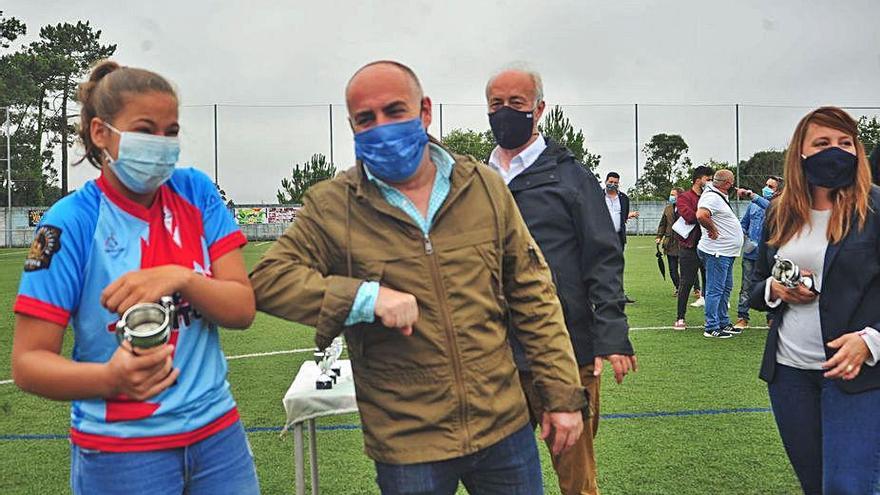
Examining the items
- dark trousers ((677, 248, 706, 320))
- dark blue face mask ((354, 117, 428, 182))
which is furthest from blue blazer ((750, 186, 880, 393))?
dark trousers ((677, 248, 706, 320))

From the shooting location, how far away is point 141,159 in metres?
2.21

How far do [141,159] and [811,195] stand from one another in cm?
270

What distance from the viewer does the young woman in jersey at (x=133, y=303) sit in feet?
6.67

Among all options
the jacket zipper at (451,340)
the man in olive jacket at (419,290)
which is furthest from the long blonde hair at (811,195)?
the jacket zipper at (451,340)

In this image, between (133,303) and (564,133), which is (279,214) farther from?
(133,303)

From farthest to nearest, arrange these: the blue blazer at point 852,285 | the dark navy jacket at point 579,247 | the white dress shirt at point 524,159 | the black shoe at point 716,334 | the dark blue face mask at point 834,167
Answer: the black shoe at point 716,334
the white dress shirt at point 524,159
the dark navy jacket at point 579,247
the dark blue face mask at point 834,167
the blue blazer at point 852,285

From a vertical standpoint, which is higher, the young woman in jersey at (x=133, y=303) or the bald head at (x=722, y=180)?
the bald head at (x=722, y=180)

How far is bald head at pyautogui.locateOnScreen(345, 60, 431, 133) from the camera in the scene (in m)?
2.36

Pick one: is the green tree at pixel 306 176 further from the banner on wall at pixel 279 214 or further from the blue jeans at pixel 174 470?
the blue jeans at pixel 174 470

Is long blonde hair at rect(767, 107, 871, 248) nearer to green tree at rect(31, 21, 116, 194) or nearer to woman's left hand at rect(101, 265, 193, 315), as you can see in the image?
woman's left hand at rect(101, 265, 193, 315)

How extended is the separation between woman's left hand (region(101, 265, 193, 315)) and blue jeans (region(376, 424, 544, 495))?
2.76 feet

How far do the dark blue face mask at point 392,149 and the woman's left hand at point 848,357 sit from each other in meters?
1.83

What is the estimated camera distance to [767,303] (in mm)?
3492

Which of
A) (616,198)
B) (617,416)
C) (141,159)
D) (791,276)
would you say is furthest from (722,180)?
(141,159)
